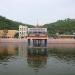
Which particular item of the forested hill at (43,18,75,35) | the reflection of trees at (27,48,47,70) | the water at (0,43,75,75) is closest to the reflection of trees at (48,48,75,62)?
the water at (0,43,75,75)

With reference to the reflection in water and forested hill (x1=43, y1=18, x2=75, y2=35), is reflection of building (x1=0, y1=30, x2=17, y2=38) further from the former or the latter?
the reflection in water

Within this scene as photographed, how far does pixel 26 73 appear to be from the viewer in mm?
23281

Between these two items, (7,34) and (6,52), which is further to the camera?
(7,34)

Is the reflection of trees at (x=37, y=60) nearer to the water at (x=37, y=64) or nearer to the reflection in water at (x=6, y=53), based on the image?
the water at (x=37, y=64)

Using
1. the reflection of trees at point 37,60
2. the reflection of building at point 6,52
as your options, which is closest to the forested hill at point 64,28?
the reflection of building at point 6,52

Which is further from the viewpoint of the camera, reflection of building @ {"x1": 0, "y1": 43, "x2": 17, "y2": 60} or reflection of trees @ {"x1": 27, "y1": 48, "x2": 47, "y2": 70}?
reflection of building @ {"x1": 0, "y1": 43, "x2": 17, "y2": 60}

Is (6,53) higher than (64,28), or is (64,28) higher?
(64,28)

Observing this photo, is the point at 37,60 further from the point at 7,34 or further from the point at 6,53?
the point at 7,34

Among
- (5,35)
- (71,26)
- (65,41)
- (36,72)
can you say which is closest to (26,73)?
(36,72)

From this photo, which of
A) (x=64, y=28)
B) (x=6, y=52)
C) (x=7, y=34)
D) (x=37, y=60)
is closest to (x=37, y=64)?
(x=37, y=60)

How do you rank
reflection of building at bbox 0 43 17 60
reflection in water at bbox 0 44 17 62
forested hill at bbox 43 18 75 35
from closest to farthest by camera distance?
reflection in water at bbox 0 44 17 62, reflection of building at bbox 0 43 17 60, forested hill at bbox 43 18 75 35

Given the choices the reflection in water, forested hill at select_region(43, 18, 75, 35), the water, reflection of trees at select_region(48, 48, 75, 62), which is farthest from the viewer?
Answer: forested hill at select_region(43, 18, 75, 35)

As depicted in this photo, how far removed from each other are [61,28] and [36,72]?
4702 inches

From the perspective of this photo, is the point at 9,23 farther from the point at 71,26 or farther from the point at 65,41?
the point at 65,41
